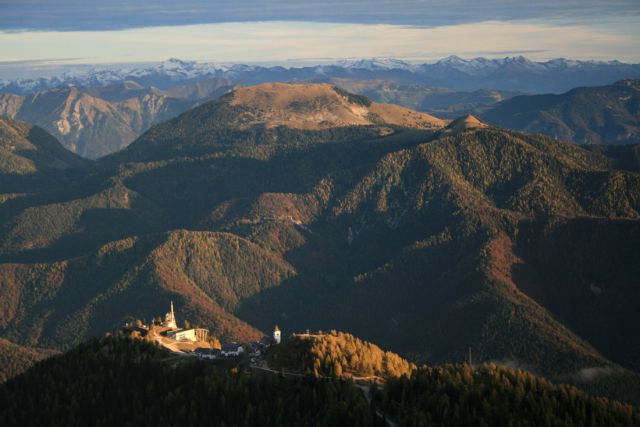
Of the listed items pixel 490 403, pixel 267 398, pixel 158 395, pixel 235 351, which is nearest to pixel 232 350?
pixel 235 351

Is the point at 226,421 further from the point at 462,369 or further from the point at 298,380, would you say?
the point at 462,369

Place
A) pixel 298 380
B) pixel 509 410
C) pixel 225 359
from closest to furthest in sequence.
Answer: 1. pixel 509 410
2. pixel 298 380
3. pixel 225 359

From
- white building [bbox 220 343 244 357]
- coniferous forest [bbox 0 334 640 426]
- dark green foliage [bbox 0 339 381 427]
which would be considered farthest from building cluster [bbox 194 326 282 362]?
dark green foliage [bbox 0 339 381 427]

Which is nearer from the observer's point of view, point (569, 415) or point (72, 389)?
point (569, 415)

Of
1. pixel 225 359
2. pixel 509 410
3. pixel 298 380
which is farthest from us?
pixel 225 359

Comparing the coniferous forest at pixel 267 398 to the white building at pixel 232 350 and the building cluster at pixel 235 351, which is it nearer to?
the building cluster at pixel 235 351

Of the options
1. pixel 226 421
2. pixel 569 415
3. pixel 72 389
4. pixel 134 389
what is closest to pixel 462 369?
pixel 569 415

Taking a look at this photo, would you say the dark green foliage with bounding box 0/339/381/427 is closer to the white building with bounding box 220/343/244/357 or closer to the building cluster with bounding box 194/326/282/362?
the building cluster with bounding box 194/326/282/362

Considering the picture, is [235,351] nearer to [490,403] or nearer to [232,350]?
[232,350]
